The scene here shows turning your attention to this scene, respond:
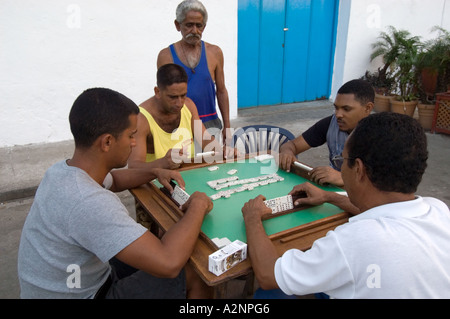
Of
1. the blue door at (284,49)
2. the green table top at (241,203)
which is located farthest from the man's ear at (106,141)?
the blue door at (284,49)

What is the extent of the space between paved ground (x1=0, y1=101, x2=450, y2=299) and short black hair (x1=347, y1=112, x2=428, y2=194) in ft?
5.95

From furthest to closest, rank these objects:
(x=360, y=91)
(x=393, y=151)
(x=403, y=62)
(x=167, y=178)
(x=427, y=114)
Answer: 1. (x=403, y=62)
2. (x=427, y=114)
3. (x=360, y=91)
4. (x=167, y=178)
5. (x=393, y=151)

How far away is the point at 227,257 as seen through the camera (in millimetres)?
1423

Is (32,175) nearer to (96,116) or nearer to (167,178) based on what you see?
(167,178)

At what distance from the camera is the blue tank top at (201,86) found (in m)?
3.33

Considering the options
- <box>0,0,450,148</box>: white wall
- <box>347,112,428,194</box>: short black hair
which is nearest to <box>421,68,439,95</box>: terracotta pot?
<box>0,0,450,148</box>: white wall

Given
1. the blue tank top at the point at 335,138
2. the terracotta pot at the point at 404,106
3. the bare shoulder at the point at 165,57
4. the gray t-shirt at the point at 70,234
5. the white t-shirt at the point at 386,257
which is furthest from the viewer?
the terracotta pot at the point at 404,106

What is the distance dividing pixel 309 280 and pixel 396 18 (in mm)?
8280

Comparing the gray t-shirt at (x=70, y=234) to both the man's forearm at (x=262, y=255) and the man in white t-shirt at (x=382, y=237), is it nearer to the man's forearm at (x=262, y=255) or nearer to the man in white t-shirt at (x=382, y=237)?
the man's forearm at (x=262, y=255)

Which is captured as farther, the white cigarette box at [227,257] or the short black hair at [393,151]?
the white cigarette box at [227,257]

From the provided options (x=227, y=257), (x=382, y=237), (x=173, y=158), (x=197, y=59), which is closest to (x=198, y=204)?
(x=227, y=257)

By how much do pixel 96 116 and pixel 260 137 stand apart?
2422 mm

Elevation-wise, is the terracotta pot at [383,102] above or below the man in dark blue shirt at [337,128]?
below

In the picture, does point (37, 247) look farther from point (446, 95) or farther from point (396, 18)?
point (396, 18)
